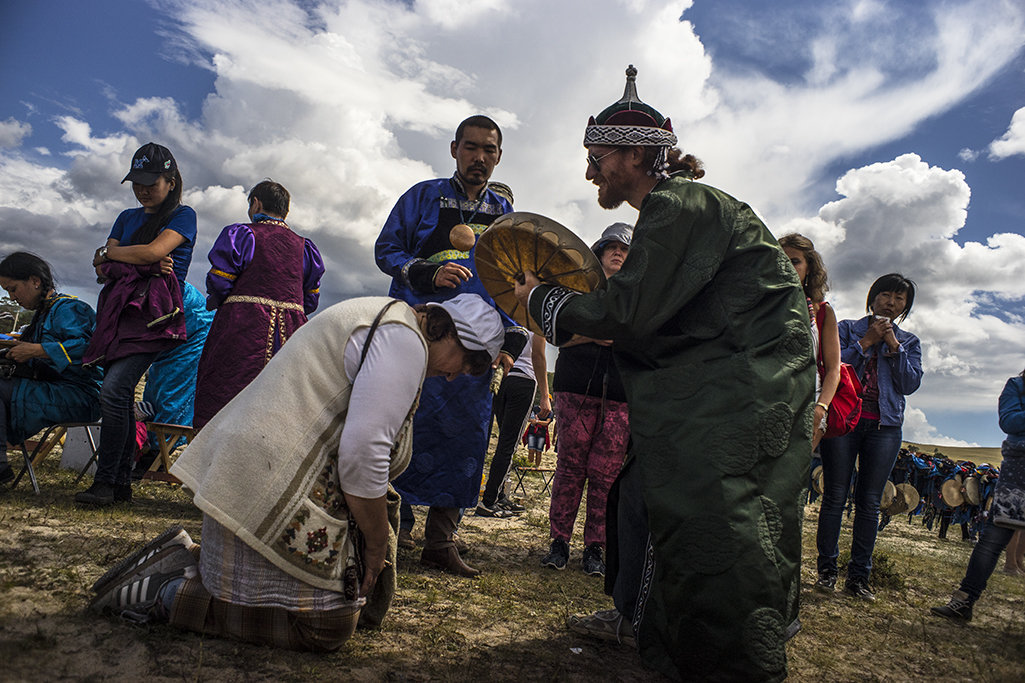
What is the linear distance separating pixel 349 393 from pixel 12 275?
3.93 metres

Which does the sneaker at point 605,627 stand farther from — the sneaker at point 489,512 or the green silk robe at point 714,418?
the sneaker at point 489,512

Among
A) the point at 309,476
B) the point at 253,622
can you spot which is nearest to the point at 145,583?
the point at 253,622

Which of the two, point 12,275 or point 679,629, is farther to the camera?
point 12,275

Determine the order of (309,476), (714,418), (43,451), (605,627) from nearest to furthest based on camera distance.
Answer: (714,418) → (309,476) → (605,627) → (43,451)

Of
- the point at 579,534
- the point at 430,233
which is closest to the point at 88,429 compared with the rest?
the point at 430,233

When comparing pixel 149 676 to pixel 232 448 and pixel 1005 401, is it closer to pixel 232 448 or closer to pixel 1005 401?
pixel 232 448

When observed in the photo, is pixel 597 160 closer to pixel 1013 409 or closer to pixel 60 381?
pixel 1013 409

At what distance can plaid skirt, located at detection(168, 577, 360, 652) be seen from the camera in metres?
2.20

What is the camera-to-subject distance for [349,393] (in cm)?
216

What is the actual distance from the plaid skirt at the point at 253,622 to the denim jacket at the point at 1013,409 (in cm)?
453

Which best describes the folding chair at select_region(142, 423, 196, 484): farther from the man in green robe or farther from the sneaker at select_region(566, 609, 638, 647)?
the man in green robe

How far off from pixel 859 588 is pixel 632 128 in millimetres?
3738

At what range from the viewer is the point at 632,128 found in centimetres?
258

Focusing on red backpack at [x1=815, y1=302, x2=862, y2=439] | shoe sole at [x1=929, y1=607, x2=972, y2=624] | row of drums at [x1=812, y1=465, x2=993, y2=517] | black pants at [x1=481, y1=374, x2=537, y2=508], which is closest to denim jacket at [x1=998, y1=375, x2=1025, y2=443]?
red backpack at [x1=815, y1=302, x2=862, y2=439]
